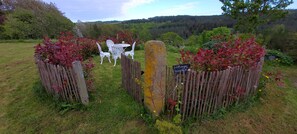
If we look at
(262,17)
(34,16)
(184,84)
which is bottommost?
(184,84)

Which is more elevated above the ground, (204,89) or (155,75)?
(155,75)

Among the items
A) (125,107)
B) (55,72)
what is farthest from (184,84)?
(55,72)

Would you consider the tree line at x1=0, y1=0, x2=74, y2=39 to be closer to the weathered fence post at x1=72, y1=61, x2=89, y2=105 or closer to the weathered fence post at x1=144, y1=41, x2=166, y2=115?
the weathered fence post at x1=72, y1=61, x2=89, y2=105

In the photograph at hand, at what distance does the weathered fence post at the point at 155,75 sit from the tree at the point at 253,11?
10541 mm

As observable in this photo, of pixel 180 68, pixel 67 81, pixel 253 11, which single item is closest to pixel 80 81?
pixel 67 81

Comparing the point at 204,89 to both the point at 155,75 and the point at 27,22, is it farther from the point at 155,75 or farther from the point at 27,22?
the point at 27,22

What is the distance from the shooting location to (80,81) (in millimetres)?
3242

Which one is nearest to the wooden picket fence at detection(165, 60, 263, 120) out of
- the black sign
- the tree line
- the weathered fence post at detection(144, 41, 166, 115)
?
the black sign

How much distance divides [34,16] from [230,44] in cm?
2000

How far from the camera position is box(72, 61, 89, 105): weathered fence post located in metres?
3.12

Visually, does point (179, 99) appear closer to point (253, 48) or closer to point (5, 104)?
point (253, 48)

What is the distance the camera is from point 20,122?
315 centimetres

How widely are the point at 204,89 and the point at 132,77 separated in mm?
1542

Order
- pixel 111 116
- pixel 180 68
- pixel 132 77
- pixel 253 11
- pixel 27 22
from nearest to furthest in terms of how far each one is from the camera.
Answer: pixel 180 68, pixel 111 116, pixel 132 77, pixel 253 11, pixel 27 22
